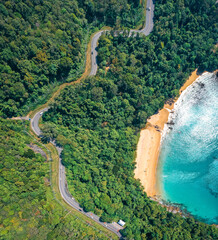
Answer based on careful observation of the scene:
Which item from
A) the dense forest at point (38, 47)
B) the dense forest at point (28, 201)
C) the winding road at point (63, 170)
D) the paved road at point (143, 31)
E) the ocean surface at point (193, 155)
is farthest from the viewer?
the paved road at point (143, 31)

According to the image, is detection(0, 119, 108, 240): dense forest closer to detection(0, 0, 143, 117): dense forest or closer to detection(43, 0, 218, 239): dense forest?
detection(43, 0, 218, 239): dense forest

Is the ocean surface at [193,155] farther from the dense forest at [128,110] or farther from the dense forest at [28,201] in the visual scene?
the dense forest at [28,201]

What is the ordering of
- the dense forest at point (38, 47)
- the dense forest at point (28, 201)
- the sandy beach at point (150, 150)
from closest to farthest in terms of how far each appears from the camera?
the dense forest at point (28, 201) → the dense forest at point (38, 47) → the sandy beach at point (150, 150)

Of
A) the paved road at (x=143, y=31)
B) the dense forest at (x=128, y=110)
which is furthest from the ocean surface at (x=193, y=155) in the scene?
the paved road at (x=143, y=31)

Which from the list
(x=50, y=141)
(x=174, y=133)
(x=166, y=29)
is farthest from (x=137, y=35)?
(x=50, y=141)

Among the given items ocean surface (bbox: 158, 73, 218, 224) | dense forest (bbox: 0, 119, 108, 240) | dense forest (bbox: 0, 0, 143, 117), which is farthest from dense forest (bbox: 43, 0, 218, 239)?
dense forest (bbox: 0, 0, 143, 117)

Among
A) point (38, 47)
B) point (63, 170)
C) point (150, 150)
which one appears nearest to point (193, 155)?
point (150, 150)

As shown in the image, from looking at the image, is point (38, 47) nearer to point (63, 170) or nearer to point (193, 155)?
point (63, 170)
